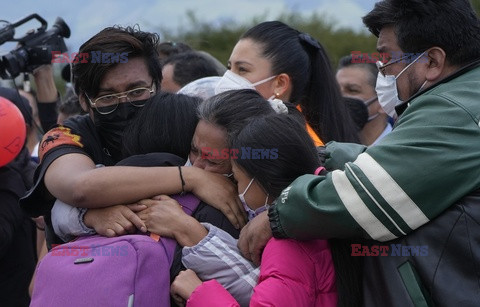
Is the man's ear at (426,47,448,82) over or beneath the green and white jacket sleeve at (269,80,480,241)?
over

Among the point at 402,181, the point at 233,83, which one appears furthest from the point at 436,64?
the point at 233,83

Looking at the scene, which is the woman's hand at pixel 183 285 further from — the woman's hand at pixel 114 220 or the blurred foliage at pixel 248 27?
the blurred foliage at pixel 248 27

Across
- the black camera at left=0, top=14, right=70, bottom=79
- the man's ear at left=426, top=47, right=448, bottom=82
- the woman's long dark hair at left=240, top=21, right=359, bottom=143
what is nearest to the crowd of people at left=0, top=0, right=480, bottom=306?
the man's ear at left=426, top=47, right=448, bottom=82

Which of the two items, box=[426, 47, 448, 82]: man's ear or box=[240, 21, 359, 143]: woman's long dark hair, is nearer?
box=[426, 47, 448, 82]: man's ear

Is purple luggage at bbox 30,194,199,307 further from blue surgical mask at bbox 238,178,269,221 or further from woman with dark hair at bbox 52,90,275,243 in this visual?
blue surgical mask at bbox 238,178,269,221

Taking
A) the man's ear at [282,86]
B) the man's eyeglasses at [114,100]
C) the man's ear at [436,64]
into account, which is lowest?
the man's ear at [282,86]

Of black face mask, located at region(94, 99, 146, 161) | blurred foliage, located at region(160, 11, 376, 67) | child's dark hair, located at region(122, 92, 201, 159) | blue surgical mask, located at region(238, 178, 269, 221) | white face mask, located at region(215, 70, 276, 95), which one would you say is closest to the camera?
blue surgical mask, located at region(238, 178, 269, 221)

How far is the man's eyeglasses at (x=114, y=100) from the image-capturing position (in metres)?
3.21

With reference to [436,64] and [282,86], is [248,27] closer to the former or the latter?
[282,86]

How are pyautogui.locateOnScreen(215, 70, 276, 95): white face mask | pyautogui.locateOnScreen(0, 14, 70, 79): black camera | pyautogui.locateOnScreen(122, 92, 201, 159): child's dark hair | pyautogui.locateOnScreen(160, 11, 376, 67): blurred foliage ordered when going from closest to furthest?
pyautogui.locateOnScreen(122, 92, 201, 159): child's dark hair
pyautogui.locateOnScreen(215, 70, 276, 95): white face mask
pyautogui.locateOnScreen(0, 14, 70, 79): black camera
pyautogui.locateOnScreen(160, 11, 376, 67): blurred foliage

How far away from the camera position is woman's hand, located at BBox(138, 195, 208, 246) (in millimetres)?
2549

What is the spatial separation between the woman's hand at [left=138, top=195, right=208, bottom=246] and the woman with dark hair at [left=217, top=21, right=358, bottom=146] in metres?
1.25

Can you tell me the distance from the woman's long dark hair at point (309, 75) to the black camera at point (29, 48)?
1390mm

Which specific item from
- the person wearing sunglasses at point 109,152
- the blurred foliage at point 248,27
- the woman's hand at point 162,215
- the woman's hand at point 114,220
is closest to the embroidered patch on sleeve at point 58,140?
the person wearing sunglasses at point 109,152
